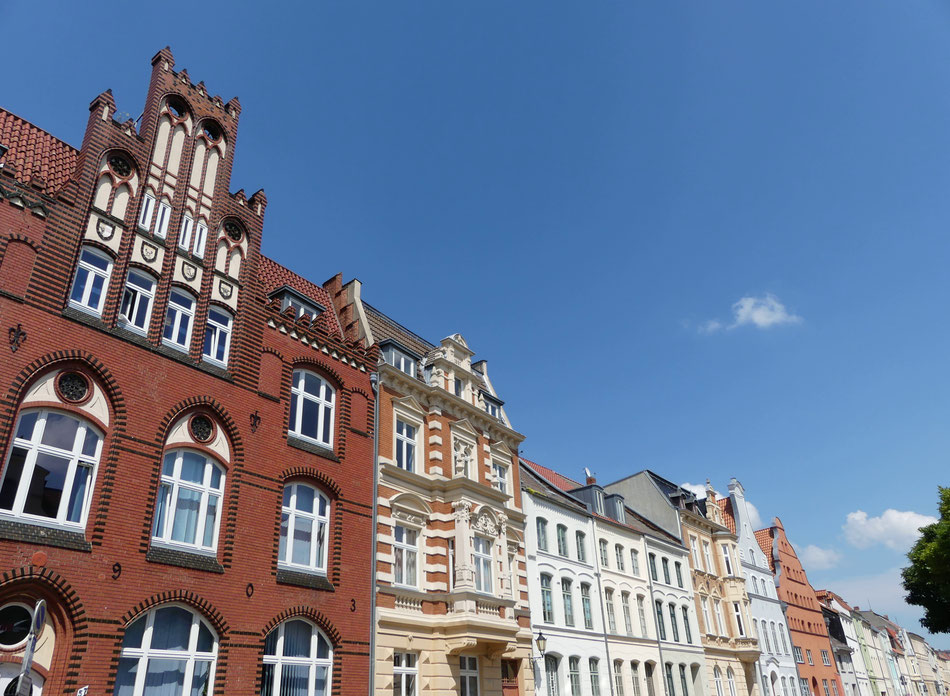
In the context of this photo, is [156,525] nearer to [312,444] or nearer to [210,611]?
[210,611]

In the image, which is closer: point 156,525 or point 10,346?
point 10,346

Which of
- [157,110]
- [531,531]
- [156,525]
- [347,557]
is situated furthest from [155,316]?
[531,531]

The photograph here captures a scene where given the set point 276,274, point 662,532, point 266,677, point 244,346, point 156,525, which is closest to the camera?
point 156,525

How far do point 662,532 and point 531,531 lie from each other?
16277 millimetres

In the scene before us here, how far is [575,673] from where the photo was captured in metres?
28.7

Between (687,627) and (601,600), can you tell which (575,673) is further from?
(687,627)

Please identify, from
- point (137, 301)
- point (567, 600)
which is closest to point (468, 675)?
point (567, 600)

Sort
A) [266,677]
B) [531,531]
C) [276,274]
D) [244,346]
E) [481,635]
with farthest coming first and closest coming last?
[531,531] → [276,274] → [481,635] → [244,346] → [266,677]

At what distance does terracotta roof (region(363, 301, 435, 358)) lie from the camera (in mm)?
26078

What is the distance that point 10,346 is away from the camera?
46.2 ft

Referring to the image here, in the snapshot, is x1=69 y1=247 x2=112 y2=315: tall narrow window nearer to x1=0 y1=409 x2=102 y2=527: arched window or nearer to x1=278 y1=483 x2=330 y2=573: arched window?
x1=0 y1=409 x2=102 y2=527: arched window

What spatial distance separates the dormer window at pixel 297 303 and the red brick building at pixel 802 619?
4645cm

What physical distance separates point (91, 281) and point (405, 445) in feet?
38.2

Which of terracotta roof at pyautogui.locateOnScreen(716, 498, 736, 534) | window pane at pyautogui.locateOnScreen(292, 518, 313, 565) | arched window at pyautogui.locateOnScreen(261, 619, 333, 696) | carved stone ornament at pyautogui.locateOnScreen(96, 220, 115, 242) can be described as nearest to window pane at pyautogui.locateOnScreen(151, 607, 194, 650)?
arched window at pyautogui.locateOnScreen(261, 619, 333, 696)
